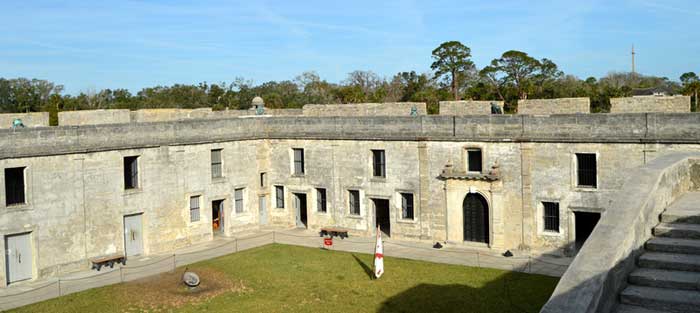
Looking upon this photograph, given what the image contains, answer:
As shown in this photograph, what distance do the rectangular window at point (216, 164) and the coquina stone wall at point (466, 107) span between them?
1034 centimetres

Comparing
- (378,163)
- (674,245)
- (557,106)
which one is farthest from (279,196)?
(674,245)

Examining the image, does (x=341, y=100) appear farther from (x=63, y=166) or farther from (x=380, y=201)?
(x=63, y=166)

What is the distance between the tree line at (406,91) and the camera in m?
48.7

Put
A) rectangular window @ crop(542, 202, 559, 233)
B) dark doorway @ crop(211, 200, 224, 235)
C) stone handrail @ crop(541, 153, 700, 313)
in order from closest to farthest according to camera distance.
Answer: stone handrail @ crop(541, 153, 700, 313)
rectangular window @ crop(542, 202, 559, 233)
dark doorway @ crop(211, 200, 224, 235)

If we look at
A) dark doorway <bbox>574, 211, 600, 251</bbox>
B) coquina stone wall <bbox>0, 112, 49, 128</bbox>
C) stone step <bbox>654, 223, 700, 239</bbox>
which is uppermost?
coquina stone wall <bbox>0, 112, 49, 128</bbox>

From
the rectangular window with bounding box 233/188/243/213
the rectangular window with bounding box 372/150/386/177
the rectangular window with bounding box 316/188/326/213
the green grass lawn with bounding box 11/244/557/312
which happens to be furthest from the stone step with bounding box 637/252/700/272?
the rectangular window with bounding box 233/188/243/213

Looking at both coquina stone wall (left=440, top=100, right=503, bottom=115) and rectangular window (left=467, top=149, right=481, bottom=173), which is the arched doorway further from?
coquina stone wall (left=440, top=100, right=503, bottom=115)

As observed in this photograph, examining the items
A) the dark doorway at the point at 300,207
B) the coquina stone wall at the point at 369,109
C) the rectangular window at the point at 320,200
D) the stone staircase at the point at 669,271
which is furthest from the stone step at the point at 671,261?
the dark doorway at the point at 300,207

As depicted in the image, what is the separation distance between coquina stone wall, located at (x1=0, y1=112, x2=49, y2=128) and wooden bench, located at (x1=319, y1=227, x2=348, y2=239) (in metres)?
12.8

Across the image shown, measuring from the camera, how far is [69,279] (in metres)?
25.1

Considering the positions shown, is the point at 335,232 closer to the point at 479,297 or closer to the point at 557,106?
the point at 557,106

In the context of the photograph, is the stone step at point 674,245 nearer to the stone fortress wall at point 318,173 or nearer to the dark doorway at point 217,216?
the stone fortress wall at point 318,173

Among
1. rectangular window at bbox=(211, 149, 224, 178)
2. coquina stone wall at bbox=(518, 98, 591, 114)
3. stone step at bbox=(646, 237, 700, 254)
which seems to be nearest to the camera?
stone step at bbox=(646, 237, 700, 254)

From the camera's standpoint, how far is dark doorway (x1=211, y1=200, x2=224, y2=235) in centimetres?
3206
